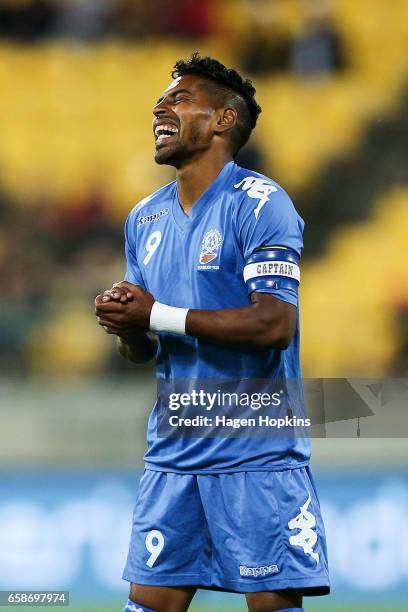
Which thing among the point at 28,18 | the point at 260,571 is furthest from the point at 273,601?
the point at 28,18

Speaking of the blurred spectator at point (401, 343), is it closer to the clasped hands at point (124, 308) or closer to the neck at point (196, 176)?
the neck at point (196, 176)

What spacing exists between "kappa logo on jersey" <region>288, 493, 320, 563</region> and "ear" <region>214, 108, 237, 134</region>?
963 millimetres

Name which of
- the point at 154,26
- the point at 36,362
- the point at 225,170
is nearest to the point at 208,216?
the point at 225,170

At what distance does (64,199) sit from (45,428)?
138cm

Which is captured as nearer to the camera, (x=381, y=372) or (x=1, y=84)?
(x=381, y=372)

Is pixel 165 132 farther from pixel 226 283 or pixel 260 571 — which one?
pixel 260 571

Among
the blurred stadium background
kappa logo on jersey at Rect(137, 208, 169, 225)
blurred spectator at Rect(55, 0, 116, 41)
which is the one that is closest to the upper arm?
kappa logo on jersey at Rect(137, 208, 169, 225)

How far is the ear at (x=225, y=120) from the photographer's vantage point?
2643 millimetres

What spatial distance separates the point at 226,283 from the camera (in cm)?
241

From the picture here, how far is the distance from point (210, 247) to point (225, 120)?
1.33ft

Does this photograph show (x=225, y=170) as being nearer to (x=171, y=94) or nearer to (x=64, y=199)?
(x=171, y=94)

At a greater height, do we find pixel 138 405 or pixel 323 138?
pixel 323 138

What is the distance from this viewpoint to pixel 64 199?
17.5ft

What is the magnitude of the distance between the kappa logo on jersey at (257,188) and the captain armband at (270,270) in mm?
100
